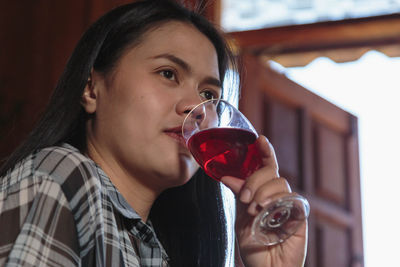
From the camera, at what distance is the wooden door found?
10.2 feet

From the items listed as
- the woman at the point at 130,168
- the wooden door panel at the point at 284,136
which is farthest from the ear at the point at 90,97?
the wooden door panel at the point at 284,136

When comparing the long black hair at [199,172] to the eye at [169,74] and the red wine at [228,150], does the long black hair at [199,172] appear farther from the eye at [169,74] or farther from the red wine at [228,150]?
the red wine at [228,150]

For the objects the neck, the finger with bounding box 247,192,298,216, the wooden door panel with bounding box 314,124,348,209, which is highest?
the finger with bounding box 247,192,298,216

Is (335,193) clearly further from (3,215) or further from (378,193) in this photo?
(3,215)

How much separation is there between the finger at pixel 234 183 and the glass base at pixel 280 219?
0.09 meters

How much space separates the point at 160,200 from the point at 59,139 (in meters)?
0.33

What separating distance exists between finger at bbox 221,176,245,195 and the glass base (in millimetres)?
91

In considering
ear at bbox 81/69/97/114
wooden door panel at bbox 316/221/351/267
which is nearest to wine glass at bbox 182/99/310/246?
ear at bbox 81/69/97/114

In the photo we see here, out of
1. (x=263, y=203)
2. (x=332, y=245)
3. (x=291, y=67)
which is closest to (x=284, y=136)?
(x=332, y=245)

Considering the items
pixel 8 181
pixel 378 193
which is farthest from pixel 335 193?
pixel 8 181

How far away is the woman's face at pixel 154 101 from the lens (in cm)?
116

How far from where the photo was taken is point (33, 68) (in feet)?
11.0

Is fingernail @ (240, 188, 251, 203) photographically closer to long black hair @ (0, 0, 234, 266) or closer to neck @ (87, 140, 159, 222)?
neck @ (87, 140, 159, 222)

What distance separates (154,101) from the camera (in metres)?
1.18
